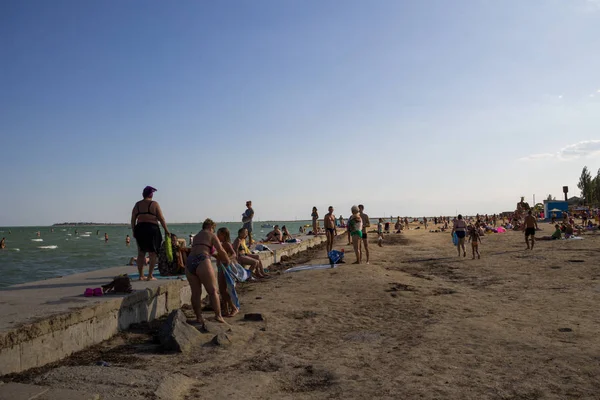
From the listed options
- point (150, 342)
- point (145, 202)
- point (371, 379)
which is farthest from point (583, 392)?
point (145, 202)

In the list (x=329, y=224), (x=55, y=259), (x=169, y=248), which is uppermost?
(x=329, y=224)

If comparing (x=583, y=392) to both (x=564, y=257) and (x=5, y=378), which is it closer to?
(x=5, y=378)

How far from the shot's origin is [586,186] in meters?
70.1

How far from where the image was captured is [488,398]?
11.6 feet

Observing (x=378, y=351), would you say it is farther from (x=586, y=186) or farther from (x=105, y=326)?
(x=586, y=186)

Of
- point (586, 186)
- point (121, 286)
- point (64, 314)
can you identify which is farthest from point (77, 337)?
point (586, 186)

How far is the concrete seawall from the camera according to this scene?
4.05 metres

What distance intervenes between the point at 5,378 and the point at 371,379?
10.4 ft

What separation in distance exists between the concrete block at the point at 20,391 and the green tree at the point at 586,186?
78.5m

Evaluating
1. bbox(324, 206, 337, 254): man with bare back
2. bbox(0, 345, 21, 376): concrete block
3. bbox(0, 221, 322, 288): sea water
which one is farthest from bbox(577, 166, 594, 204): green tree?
bbox(0, 345, 21, 376): concrete block

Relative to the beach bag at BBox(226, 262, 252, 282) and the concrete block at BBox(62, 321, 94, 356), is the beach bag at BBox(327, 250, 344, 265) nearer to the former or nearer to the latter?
the beach bag at BBox(226, 262, 252, 282)

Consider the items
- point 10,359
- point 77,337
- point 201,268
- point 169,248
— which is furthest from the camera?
point 169,248

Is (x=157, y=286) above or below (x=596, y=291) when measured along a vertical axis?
above

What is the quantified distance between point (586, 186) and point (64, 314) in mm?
81287
